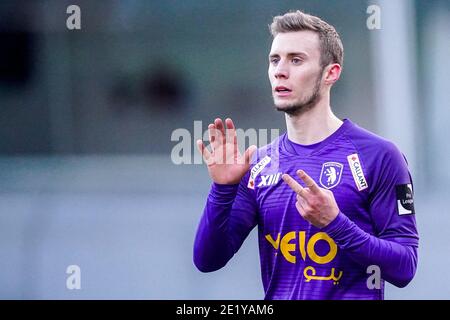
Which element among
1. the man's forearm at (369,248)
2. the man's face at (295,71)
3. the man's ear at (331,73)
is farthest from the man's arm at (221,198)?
the man's ear at (331,73)

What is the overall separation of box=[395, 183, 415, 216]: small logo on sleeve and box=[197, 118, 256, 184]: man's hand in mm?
653

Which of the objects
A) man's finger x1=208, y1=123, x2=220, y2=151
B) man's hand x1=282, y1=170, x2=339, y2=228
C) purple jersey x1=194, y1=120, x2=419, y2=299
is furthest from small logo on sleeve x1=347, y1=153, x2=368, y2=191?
man's finger x1=208, y1=123, x2=220, y2=151

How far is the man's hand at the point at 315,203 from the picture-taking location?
3.12m

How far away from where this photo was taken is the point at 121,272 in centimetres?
735

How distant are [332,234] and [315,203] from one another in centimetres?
17

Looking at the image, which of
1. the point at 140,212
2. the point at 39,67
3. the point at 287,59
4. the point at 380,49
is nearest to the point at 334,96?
the point at 380,49

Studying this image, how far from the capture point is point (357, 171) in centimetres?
345

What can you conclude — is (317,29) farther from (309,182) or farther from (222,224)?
(222,224)

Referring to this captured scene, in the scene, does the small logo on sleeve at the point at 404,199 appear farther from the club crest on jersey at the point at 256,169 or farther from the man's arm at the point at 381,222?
the club crest on jersey at the point at 256,169

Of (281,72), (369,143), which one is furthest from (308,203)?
(281,72)

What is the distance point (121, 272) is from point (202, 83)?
2.31 meters

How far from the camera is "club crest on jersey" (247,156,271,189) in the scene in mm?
3664

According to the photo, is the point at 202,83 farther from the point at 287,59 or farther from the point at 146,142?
the point at 287,59

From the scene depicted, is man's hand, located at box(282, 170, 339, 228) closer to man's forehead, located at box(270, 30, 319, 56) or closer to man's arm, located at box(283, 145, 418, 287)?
man's arm, located at box(283, 145, 418, 287)
